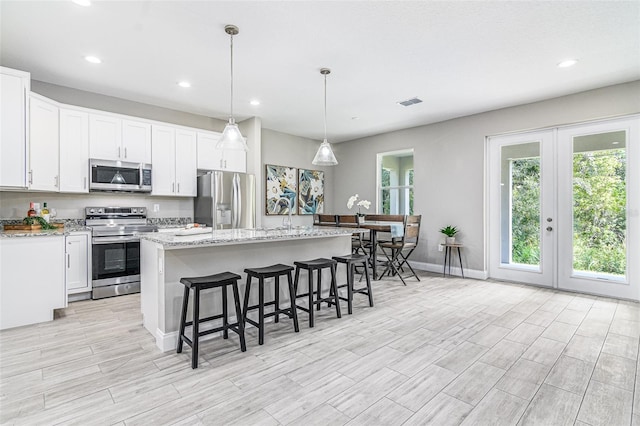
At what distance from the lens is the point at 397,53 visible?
10.3 ft

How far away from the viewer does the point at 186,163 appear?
4.83 meters

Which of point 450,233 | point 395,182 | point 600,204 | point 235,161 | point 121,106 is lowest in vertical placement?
point 450,233

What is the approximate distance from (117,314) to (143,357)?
4.26ft

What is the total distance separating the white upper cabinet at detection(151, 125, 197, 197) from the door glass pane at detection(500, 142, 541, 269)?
16.1ft

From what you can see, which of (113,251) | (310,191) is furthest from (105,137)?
(310,191)

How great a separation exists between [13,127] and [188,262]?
2.31 metres

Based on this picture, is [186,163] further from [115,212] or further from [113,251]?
[113,251]

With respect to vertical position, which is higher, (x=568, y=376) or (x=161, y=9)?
(x=161, y=9)

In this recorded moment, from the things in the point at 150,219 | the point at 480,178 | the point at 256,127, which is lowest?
the point at 150,219

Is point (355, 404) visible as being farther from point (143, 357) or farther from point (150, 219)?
point (150, 219)

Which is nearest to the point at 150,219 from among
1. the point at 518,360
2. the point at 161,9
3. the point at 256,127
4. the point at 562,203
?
the point at 256,127

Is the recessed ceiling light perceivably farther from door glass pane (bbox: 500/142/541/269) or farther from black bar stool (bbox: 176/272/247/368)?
black bar stool (bbox: 176/272/247/368)

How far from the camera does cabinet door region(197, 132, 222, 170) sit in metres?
4.99

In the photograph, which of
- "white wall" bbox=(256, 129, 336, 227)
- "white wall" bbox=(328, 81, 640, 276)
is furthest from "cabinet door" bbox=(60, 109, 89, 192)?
"white wall" bbox=(328, 81, 640, 276)
